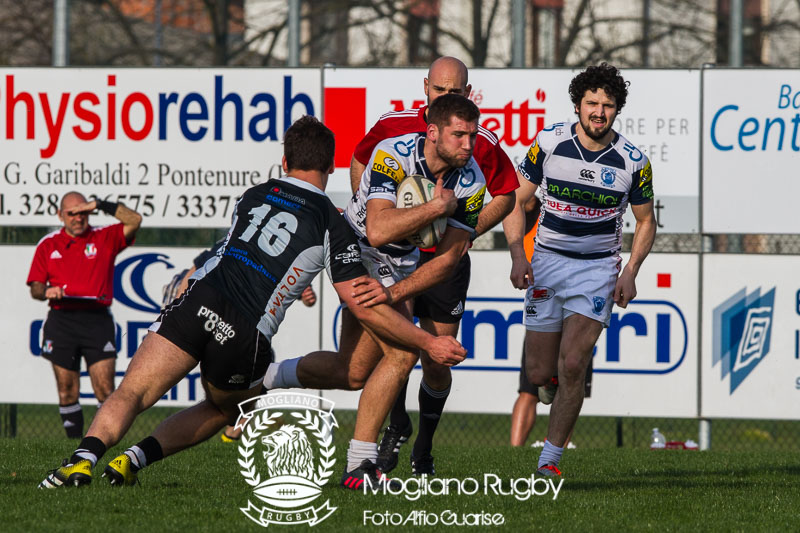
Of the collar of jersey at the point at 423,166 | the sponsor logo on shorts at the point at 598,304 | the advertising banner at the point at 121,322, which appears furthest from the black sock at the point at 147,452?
the advertising banner at the point at 121,322

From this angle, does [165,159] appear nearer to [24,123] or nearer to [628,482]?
[24,123]

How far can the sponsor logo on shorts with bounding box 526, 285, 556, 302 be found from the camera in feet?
22.8

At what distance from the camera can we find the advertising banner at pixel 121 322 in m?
10.8

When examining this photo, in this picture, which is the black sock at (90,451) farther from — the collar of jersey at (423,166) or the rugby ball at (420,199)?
the collar of jersey at (423,166)

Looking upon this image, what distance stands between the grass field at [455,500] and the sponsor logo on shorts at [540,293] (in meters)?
1.07

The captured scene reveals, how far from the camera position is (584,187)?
6848 millimetres

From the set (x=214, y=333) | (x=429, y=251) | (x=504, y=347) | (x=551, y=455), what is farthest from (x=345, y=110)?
(x=214, y=333)

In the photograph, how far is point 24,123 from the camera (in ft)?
36.6

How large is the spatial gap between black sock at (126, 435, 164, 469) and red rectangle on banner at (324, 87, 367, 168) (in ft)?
17.9

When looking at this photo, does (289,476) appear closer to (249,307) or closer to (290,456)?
(290,456)

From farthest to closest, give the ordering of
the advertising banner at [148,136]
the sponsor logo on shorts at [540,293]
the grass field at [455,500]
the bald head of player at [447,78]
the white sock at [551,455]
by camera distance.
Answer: the advertising banner at [148,136]
the sponsor logo on shorts at [540,293]
the white sock at [551,455]
the bald head of player at [447,78]
the grass field at [455,500]

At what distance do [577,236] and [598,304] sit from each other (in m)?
0.44

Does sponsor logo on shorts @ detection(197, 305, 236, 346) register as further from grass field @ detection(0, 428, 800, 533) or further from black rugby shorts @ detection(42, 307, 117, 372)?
black rugby shorts @ detection(42, 307, 117, 372)

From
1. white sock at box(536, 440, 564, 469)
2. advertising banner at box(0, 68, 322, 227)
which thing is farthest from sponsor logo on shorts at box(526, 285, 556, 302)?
advertising banner at box(0, 68, 322, 227)
